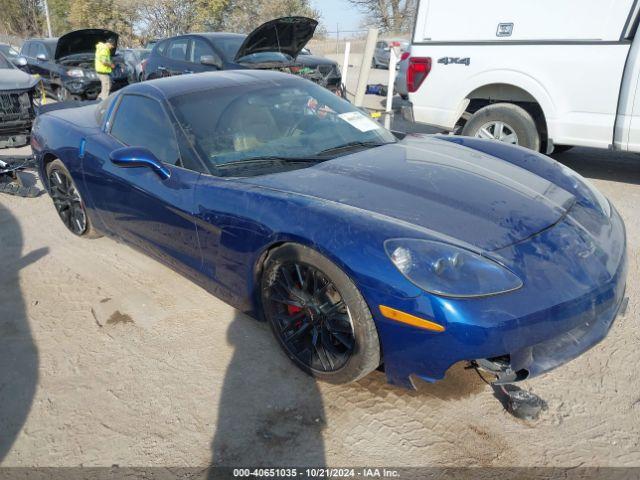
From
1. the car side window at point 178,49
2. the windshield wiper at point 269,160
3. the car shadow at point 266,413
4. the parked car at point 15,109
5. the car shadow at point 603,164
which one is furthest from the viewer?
the car side window at point 178,49

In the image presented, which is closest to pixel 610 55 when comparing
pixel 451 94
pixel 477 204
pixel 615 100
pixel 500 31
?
pixel 615 100

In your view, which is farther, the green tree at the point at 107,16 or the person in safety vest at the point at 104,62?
the green tree at the point at 107,16

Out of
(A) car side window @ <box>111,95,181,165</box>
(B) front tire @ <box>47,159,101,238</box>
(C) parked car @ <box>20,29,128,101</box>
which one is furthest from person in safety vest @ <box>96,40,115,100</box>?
(A) car side window @ <box>111,95,181,165</box>

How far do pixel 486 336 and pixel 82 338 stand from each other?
2318 mm

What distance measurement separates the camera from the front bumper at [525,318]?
75.9 inches

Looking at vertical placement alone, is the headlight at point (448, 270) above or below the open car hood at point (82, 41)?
above

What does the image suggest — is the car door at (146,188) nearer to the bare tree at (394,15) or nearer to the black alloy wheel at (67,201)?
the black alloy wheel at (67,201)

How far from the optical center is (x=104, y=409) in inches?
95.5

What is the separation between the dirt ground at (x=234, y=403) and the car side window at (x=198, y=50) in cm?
656

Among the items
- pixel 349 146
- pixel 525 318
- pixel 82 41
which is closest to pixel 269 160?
pixel 349 146

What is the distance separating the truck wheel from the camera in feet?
17.9

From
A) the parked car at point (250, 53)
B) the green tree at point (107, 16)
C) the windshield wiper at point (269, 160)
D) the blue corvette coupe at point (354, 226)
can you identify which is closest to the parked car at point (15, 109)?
the parked car at point (250, 53)

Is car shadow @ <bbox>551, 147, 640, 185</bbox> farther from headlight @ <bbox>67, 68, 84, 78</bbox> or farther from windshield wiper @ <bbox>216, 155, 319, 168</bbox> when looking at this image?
headlight @ <bbox>67, 68, 84, 78</bbox>

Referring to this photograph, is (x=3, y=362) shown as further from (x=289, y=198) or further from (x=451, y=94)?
(x=451, y=94)
